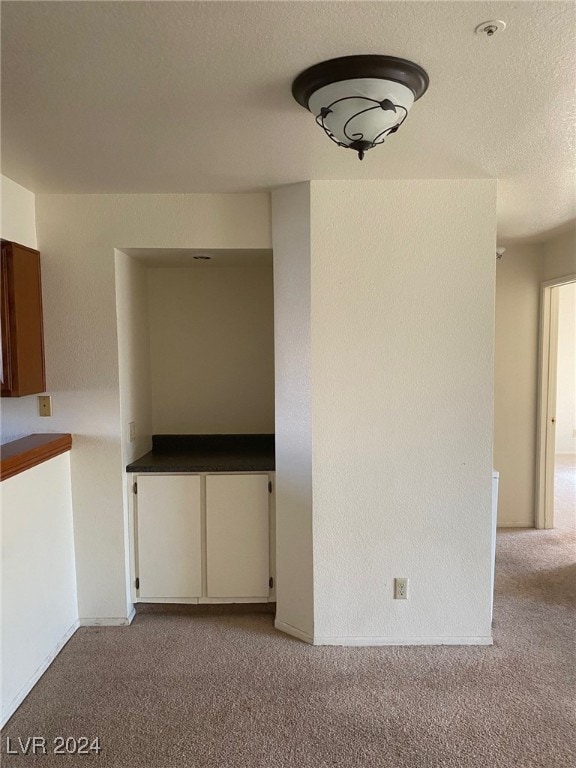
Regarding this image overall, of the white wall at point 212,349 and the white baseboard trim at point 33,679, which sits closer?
the white baseboard trim at point 33,679

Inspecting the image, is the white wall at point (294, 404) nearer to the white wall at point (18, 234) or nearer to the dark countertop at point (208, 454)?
the dark countertop at point (208, 454)

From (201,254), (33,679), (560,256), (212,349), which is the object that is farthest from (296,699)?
(560,256)

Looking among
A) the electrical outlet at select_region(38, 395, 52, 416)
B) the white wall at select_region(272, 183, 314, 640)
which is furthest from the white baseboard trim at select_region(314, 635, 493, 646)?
the electrical outlet at select_region(38, 395, 52, 416)

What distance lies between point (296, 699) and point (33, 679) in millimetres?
1182

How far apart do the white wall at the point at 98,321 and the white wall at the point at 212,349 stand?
2.07 ft

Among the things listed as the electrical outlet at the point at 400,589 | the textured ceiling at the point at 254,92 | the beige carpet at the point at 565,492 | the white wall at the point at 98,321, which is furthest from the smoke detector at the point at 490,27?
the beige carpet at the point at 565,492

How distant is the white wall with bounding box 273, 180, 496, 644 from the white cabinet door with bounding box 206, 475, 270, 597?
0.36 metres

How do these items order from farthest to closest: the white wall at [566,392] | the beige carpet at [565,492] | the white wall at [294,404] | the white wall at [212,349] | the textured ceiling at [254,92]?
1. the white wall at [566,392]
2. the beige carpet at [565,492]
3. the white wall at [212,349]
4. the white wall at [294,404]
5. the textured ceiling at [254,92]

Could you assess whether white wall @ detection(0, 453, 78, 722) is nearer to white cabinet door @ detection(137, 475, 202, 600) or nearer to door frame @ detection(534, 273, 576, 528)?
white cabinet door @ detection(137, 475, 202, 600)

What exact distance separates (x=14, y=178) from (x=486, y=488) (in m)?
2.71

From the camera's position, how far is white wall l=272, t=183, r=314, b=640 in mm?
2377

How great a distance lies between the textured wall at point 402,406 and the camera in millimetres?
2334

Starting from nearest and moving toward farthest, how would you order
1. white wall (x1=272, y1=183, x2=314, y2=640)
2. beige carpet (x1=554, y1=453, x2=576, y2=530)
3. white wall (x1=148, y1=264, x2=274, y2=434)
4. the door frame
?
white wall (x1=272, y1=183, x2=314, y2=640), white wall (x1=148, y1=264, x2=274, y2=434), the door frame, beige carpet (x1=554, y1=453, x2=576, y2=530)

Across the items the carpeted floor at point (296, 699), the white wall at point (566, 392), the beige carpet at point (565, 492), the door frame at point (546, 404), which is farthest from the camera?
the white wall at point (566, 392)
